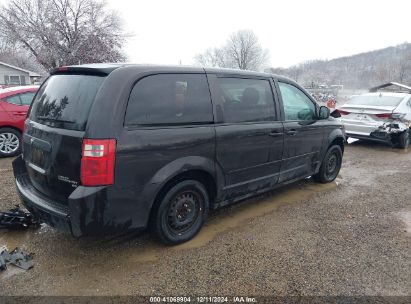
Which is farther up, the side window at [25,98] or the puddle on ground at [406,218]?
the side window at [25,98]

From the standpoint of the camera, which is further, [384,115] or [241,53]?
[241,53]

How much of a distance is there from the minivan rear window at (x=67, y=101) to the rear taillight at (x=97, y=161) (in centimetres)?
21

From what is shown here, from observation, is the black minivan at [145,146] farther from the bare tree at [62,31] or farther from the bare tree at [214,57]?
the bare tree at [214,57]

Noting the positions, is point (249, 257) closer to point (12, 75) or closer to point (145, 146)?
point (145, 146)

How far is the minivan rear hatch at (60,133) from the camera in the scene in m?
2.81

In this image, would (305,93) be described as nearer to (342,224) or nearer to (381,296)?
(342,224)

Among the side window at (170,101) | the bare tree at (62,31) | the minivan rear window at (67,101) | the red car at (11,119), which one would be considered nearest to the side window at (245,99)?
the side window at (170,101)

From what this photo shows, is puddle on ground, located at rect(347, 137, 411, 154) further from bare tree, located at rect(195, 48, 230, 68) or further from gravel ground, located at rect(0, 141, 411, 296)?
bare tree, located at rect(195, 48, 230, 68)

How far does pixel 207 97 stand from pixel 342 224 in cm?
231

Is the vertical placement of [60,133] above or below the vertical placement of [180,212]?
above

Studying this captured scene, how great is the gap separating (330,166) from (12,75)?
37419mm

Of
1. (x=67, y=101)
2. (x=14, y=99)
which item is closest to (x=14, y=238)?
(x=67, y=101)

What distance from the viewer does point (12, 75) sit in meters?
34.7

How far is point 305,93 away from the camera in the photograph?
4.96 meters
